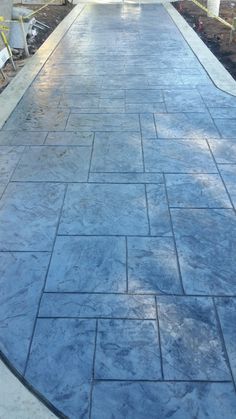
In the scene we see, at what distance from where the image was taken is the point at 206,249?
143 inches

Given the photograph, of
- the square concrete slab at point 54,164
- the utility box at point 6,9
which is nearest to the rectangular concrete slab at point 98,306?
the square concrete slab at point 54,164

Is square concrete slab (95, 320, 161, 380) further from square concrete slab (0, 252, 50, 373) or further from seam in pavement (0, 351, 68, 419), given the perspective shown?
square concrete slab (0, 252, 50, 373)

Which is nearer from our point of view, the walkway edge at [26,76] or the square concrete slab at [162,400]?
the square concrete slab at [162,400]

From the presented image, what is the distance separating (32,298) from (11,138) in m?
3.13

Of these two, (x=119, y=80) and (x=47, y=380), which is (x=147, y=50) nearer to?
(x=119, y=80)

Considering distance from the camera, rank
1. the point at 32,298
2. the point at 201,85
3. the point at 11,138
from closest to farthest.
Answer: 1. the point at 32,298
2. the point at 11,138
3. the point at 201,85

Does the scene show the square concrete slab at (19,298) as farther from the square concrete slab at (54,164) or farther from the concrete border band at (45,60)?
the concrete border band at (45,60)

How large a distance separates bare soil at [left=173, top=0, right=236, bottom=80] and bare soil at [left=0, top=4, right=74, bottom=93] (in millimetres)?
4515

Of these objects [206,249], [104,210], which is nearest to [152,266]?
[206,249]

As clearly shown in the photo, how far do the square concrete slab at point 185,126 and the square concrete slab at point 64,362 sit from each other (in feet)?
11.4

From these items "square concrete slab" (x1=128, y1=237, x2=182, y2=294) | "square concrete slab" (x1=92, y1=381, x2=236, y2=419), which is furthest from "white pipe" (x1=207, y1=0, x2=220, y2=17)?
"square concrete slab" (x1=92, y1=381, x2=236, y2=419)

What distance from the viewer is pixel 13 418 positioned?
2.41m

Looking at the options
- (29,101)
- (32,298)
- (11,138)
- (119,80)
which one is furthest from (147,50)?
(32,298)

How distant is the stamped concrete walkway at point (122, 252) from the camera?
261 centimetres
